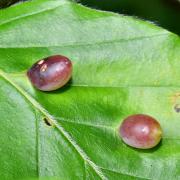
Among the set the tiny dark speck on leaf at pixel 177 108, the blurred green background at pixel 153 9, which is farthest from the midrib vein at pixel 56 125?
the blurred green background at pixel 153 9

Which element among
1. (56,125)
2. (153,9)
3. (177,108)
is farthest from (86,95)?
(153,9)

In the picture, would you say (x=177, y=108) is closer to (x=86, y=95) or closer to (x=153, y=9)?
(x=86, y=95)

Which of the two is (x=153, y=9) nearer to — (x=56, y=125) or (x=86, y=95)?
(x=86, y=95)

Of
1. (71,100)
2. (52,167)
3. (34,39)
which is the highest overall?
(34,39)

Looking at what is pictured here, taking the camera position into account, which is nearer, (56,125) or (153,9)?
(56,125)

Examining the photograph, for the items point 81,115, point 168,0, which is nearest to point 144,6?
point 168,0

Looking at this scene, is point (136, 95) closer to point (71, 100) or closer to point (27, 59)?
point (71, 100)
